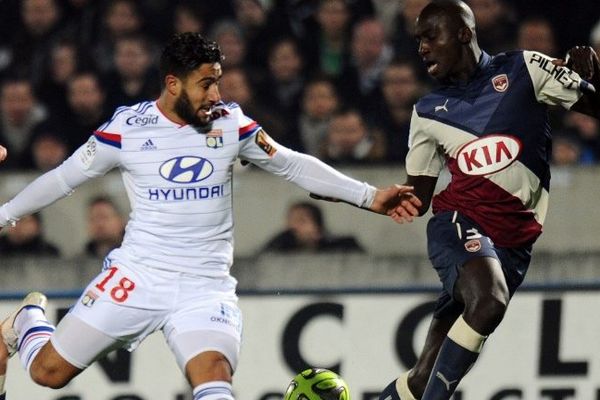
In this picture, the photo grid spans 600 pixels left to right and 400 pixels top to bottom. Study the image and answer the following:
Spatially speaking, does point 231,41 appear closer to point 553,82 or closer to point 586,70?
point 553,82

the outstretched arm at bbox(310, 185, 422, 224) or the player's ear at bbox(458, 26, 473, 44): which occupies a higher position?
the player's ear at bbox(458, 26, 473, 44)

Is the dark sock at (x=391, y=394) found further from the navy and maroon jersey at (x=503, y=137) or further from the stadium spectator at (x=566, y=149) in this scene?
the stadium spectator at (x=566, y=149)

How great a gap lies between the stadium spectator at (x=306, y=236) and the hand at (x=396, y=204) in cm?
232

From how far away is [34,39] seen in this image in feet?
28.7

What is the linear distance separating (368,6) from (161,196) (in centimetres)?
375

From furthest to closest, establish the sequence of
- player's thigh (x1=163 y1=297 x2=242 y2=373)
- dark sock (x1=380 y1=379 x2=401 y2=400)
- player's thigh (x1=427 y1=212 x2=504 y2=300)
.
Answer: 1. dark sock (x1=380 y1=379 x2=401 y2=400)
2. player's thigh (x1=427 y1=212 x2=504 y2=300)
3. player's thigh (x1=163 y1=297 x2=242 y2=373)

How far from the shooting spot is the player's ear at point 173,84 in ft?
17.8

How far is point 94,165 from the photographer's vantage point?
18.1 feet

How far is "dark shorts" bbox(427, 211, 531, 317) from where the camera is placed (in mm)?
5727

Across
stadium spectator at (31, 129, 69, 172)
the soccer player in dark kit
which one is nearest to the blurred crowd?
stadium spectator at (31, 129, 69, 172)

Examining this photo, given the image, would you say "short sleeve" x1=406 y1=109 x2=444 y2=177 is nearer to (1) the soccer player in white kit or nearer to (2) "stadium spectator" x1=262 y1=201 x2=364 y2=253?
(1) the soccer player in white kit

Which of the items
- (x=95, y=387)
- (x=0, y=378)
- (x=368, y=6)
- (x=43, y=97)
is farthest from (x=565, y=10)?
(x=0, y=378)

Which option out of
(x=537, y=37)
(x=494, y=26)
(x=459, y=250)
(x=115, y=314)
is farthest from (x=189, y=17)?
(x=115, y=314)

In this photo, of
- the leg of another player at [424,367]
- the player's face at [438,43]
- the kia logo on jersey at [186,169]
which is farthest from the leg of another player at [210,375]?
the player's face at [438,43]
